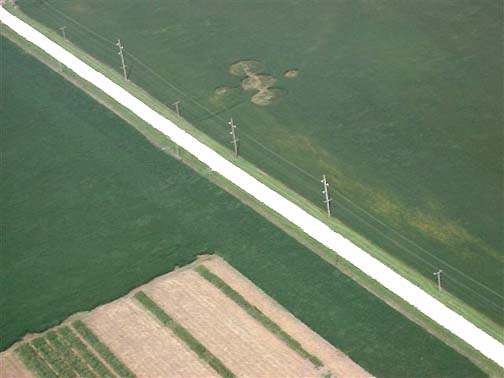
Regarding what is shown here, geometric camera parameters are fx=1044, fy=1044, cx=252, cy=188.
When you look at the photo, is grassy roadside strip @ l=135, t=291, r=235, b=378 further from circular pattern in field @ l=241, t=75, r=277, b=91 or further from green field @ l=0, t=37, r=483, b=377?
circular pattern in field @ l=241, t=75, r=277, b=91

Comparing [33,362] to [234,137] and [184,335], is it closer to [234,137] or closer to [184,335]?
[184,335]

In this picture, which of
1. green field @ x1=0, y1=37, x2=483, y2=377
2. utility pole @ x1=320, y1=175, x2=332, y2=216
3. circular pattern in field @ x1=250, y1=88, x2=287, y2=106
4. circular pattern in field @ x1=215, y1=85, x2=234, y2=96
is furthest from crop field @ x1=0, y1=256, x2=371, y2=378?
circular pattern in field @ x1=215, y1=85, x2=234, y2=96

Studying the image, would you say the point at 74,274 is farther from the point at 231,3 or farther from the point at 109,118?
the point at 231,3

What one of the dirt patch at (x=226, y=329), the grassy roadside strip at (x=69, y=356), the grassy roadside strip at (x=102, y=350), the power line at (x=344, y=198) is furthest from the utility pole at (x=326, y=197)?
the grassy roadside strip at (x=69, y=356)

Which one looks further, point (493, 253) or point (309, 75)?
point (309, 75)

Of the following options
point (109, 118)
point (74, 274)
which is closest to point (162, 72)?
point (109, 118)

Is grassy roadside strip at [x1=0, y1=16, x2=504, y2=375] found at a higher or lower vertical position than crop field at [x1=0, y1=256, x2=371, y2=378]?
higher
